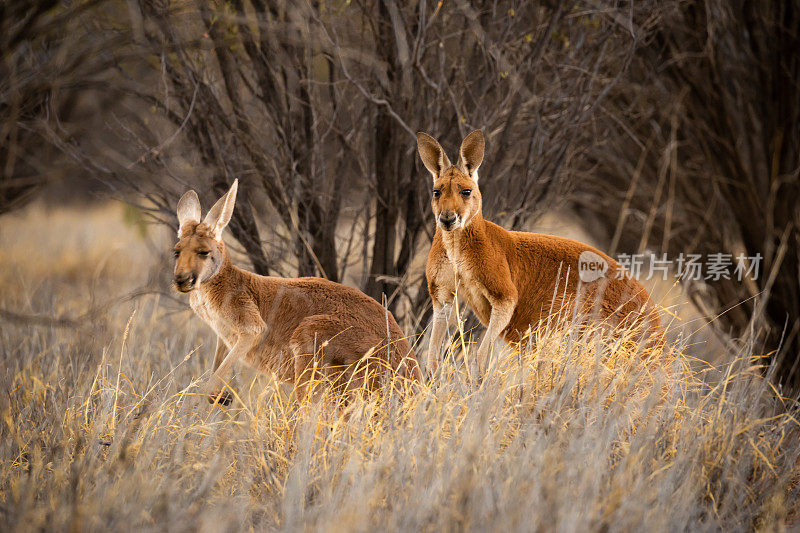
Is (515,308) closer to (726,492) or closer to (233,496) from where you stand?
(726,492)

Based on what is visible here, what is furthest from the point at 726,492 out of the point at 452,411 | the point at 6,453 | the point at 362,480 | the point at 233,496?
the point at 6,453

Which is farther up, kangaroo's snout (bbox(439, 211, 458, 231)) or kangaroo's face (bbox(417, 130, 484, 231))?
kangaroo's face (bbox(417, 130, 484, 231))

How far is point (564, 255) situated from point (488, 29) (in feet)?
4.33

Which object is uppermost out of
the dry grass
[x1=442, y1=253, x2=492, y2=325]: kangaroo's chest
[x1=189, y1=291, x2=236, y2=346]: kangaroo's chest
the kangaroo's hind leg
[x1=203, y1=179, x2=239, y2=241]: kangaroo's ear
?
[x1=203, y1=179, x2=239, y2=241]: kangaroo's ear

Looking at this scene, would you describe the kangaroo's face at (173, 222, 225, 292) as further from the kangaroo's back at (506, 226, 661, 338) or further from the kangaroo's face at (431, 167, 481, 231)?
the kangaroo's back at (506, 226, 661, 338)

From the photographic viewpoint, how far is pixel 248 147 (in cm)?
398

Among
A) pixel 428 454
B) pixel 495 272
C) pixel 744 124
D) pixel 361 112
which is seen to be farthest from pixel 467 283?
pixel 744 124

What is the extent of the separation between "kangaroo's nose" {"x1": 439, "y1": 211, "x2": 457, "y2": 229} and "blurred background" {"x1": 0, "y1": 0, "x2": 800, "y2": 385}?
26.2 inches

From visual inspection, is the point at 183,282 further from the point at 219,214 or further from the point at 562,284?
the point at 562,284

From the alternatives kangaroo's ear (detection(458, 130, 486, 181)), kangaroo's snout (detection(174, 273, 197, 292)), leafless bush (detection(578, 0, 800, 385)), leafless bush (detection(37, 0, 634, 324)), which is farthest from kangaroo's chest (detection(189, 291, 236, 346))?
leafless bush (detection(578, 0, 800, 385))

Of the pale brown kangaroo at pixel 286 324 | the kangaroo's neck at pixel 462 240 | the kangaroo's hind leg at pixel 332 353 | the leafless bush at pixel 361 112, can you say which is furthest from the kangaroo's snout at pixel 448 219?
the leafless bush at pixel 361 112

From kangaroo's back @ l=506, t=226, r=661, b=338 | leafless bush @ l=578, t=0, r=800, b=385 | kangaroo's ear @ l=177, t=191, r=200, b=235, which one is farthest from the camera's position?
leafless bush @ l=578, t=0, r=800, b=385

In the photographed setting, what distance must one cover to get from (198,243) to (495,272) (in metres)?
1.14

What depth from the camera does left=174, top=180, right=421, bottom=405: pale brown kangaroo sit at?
124 inches
